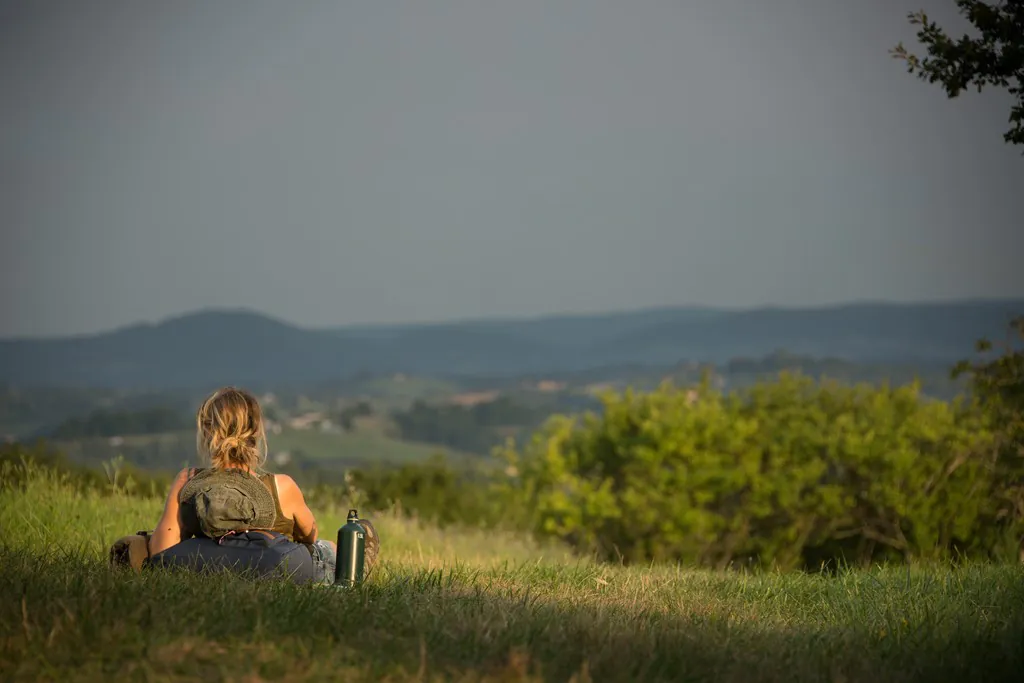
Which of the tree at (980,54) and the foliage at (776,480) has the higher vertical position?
the tree at (980,54)

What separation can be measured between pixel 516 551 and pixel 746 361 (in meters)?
61.5

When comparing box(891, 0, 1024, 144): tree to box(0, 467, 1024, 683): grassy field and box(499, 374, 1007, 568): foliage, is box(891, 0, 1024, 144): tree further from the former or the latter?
box(499, 374, 1007, 568): foliage

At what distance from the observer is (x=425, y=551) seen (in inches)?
429

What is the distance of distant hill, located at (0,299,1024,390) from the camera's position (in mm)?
102625

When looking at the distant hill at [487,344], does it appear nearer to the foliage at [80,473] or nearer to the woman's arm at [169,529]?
the foliage at [80,473]

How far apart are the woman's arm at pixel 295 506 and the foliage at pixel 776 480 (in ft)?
42.5

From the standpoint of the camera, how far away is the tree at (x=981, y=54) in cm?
714

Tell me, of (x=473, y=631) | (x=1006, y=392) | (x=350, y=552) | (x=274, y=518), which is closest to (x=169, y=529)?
(x=274, y=518)

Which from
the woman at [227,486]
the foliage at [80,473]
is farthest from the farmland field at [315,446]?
the woman at [227,486]

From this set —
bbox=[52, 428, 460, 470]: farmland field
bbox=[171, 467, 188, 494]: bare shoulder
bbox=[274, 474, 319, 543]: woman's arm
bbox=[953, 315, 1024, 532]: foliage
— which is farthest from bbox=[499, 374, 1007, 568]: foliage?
bbox=[52, 428, 460, 470]: farmland field

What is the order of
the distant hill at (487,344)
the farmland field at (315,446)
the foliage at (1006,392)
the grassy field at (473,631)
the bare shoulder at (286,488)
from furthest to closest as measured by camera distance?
1. the distant hill at (487,344)
2. the farmland field at (315,446)
3. the foliage at (1006,392)
4. the bare shoulder at (286,488)
5. the grassy field at (473,631)

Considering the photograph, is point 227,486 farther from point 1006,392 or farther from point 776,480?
point 776,480

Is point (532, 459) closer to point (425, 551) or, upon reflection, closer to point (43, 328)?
point (425, 551)

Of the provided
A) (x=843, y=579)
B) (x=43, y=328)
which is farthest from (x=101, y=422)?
(x=43, y=328)
